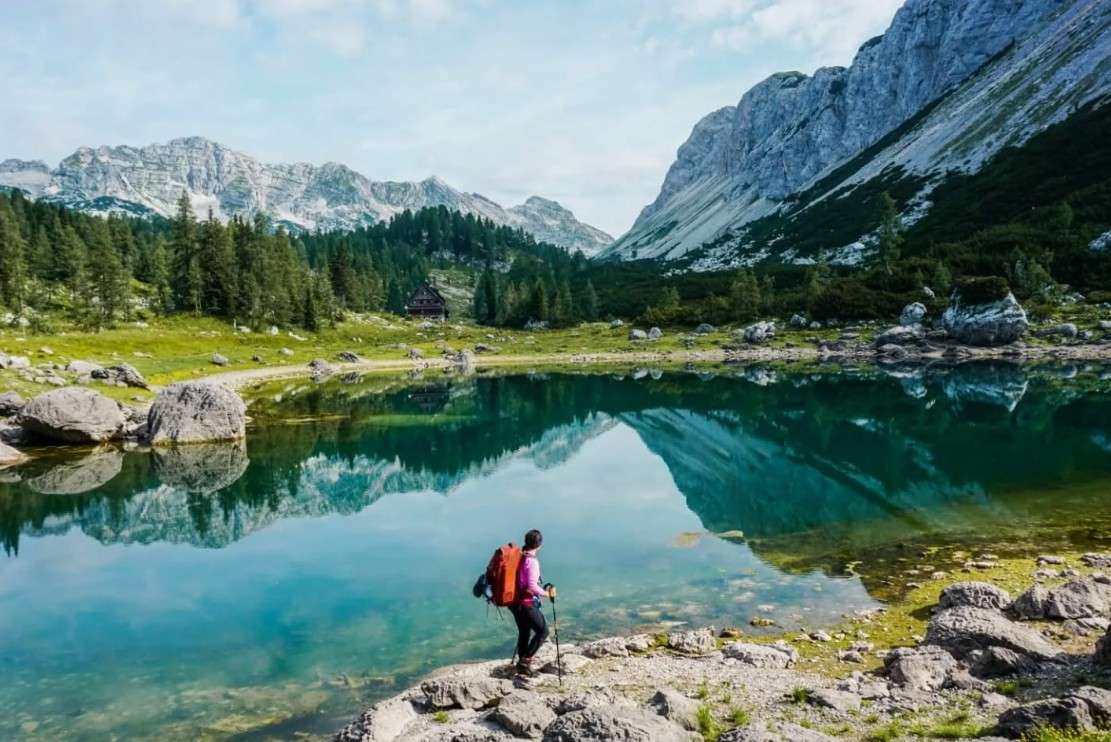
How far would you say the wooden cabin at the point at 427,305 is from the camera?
182m

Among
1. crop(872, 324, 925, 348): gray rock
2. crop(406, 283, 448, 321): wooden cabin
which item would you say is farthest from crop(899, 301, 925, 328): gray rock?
crop(406, 283, 448, 321): wooden cabin

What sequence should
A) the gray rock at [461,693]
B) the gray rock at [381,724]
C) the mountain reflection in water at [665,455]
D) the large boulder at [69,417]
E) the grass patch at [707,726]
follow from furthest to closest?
the large boulder at [69,417] → the mountain reflection in water at [665,455] → the gray rock at [461,693] → the gray rock at [381,724] → the grass patch at [707,726]

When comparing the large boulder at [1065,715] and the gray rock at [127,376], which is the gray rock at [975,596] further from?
the gray rock at [127,376]

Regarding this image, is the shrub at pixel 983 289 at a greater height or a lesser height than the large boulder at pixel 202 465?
greater

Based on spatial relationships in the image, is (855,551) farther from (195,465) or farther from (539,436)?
(195,465)

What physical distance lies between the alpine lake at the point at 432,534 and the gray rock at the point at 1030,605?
3743 millimetres

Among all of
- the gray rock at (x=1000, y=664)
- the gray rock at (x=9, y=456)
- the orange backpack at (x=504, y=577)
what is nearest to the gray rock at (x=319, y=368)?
the gray rock at (x=9, y=456)

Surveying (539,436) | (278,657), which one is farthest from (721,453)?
(278,657)

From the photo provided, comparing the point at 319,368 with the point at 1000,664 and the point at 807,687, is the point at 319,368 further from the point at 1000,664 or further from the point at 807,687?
the point at 1000,664

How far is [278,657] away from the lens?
17688 mm

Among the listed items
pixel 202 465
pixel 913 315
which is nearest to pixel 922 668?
pixel 202 465

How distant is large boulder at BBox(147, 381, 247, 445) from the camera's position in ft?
154

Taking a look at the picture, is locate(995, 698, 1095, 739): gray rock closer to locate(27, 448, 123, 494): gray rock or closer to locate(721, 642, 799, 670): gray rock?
locate(721, 642, 799, 670): gray rock

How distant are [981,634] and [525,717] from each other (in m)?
9.69
